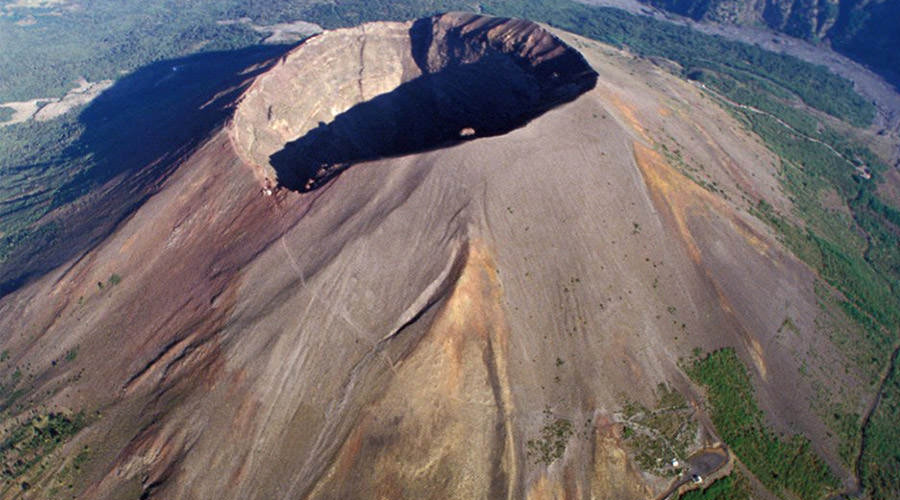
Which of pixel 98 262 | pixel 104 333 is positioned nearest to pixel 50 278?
pixel 98 262

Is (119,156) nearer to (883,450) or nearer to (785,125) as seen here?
(883,450)

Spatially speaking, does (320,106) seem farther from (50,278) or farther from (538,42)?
(50,278)

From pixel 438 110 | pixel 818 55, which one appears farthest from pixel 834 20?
pixel 438 110

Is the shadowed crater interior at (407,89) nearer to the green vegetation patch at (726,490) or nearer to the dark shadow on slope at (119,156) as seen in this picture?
the dark shadow on slope at (119,156)

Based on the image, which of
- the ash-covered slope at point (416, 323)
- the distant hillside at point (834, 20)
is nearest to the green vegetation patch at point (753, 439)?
the ash-covered slope at point (416, 323)

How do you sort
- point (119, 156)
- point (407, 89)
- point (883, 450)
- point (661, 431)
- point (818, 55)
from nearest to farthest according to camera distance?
point (661, 431) < point (883, 450) < point (119, 156) < point (407, 89) < point (818, 55)

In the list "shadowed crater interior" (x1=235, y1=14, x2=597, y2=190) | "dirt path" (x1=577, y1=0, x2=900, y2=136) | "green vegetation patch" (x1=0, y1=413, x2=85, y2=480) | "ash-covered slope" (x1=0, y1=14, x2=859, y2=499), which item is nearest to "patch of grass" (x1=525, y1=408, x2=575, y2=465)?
"ash-covered slope" (x1=0, y1=14, x2=859, y2=499)

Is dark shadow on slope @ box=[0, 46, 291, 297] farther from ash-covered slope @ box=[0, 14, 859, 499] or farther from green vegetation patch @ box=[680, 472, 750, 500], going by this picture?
green vegetation patch @ box=[680, 472, 750, 500]
